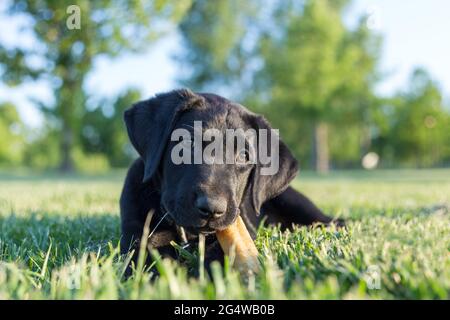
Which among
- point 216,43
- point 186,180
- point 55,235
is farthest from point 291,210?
point 216,43

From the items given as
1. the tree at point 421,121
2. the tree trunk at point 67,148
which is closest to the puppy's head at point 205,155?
the tree trunk at point 67,148

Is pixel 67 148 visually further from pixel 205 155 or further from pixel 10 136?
pixel 10 136

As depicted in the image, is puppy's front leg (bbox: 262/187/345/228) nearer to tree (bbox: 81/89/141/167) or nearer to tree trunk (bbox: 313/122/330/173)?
tree trunk (bbox: 313/122/330/173)

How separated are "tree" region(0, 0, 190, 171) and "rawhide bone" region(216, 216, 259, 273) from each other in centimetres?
1978

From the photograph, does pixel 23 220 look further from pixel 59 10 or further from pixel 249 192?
pixel 59 10

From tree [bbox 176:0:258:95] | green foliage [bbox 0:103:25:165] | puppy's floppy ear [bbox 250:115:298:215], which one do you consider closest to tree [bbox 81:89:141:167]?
tree [bbox 176:0:258:95]

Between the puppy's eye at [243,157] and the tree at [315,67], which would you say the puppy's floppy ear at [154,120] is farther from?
the tree at [315,67]

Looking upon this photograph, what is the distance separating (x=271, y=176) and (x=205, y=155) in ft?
2.40

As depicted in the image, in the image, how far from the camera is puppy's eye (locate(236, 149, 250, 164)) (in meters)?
3.44

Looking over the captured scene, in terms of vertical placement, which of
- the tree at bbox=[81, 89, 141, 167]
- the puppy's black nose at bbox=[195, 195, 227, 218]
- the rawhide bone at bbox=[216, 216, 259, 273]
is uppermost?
the tree at bbox=[81, 89, 141, 167]

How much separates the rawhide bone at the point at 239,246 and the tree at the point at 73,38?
19.8m

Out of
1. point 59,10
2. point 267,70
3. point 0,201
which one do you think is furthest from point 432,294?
point 267,70

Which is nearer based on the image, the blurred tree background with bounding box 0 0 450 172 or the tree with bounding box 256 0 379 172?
the blurred tree background with bounding box 0 0 450 172

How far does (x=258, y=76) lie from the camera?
1395 inches
